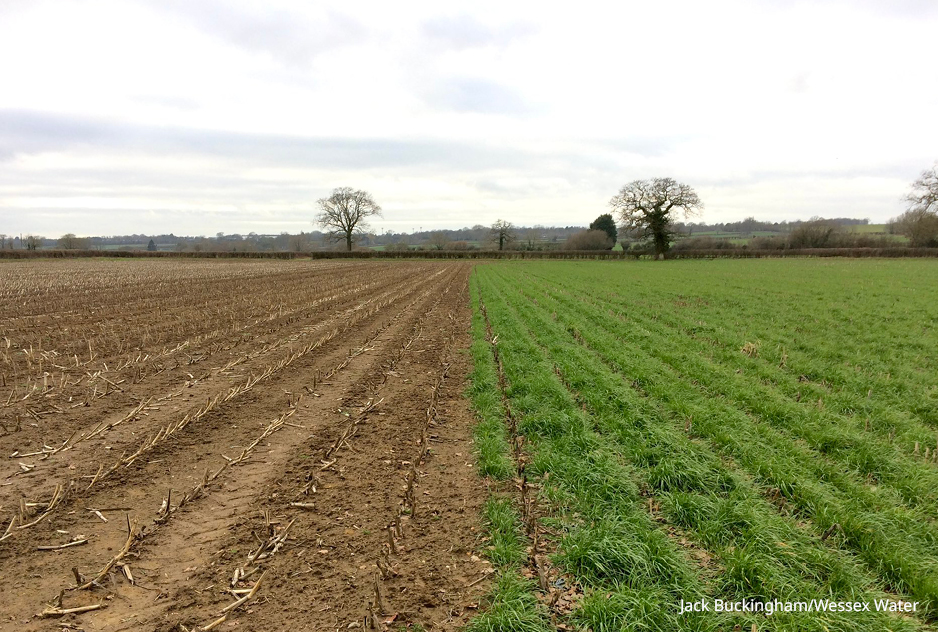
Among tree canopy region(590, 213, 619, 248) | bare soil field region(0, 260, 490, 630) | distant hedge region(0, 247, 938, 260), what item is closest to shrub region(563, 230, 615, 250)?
tree canopy region(590, 213, 619, 248)

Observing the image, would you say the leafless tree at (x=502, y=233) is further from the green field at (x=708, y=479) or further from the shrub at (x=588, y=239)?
the green field at (x=708, y=479)

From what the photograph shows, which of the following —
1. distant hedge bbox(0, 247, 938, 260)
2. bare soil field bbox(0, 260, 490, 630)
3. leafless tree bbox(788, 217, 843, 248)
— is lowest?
bare soil field bbox(0, 260, 490, 630)

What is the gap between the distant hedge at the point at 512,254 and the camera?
62.1m

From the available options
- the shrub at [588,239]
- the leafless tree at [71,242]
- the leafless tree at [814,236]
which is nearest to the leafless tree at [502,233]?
the shrub at [588,239]

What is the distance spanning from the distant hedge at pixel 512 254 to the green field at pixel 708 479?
65.9m

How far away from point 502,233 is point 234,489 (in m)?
108

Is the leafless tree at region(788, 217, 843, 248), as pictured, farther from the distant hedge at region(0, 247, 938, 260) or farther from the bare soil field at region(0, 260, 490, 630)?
the bare soil field at region(0, 260, 490, 630)

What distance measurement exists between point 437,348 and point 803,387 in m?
7.79

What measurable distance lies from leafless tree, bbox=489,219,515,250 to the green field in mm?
100754

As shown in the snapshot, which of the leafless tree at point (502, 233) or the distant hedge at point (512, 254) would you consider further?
the leafless tree at point (502, 233)

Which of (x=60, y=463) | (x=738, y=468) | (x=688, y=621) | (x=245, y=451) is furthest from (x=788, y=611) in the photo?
(x=60, y=463)

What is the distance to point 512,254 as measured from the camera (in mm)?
81688

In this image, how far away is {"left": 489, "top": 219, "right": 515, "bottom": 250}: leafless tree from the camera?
11056 cm

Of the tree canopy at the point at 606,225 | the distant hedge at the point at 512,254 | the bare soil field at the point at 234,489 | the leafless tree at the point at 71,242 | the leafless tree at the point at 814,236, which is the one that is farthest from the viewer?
the tree canopy at the point at 606,225
